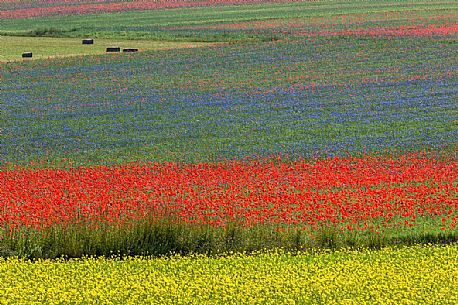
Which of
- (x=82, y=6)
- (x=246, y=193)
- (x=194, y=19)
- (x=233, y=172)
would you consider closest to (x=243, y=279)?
(x=246, y=193)

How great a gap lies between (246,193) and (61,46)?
156 ft

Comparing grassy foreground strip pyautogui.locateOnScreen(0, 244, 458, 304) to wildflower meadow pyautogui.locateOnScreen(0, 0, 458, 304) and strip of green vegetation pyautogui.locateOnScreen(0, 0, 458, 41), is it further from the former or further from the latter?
strip of green vegetation pyautogui.locateOnScreen(0, 0, 458, 41)

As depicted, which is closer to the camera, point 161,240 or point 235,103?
point 161,240

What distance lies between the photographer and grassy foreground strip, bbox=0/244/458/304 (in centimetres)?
1499

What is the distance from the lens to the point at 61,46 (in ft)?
233

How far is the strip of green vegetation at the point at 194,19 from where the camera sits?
78.4 m

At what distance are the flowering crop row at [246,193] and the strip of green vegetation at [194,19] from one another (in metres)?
42.5

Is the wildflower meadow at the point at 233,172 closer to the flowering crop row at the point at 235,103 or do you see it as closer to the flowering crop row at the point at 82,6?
the flowering crop row at the point at 235,103

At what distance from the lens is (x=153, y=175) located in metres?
28.8

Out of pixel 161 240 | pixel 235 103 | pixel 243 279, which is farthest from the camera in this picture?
pixel 235 103

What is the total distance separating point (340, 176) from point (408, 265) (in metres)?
10.5

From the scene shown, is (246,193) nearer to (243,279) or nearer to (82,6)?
(243,279)

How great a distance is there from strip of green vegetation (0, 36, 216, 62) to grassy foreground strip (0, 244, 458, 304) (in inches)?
1845

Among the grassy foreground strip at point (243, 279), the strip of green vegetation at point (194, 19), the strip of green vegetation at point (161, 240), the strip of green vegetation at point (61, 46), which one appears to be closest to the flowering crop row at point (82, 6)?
the strip of green vegetation at point (194, 19)
